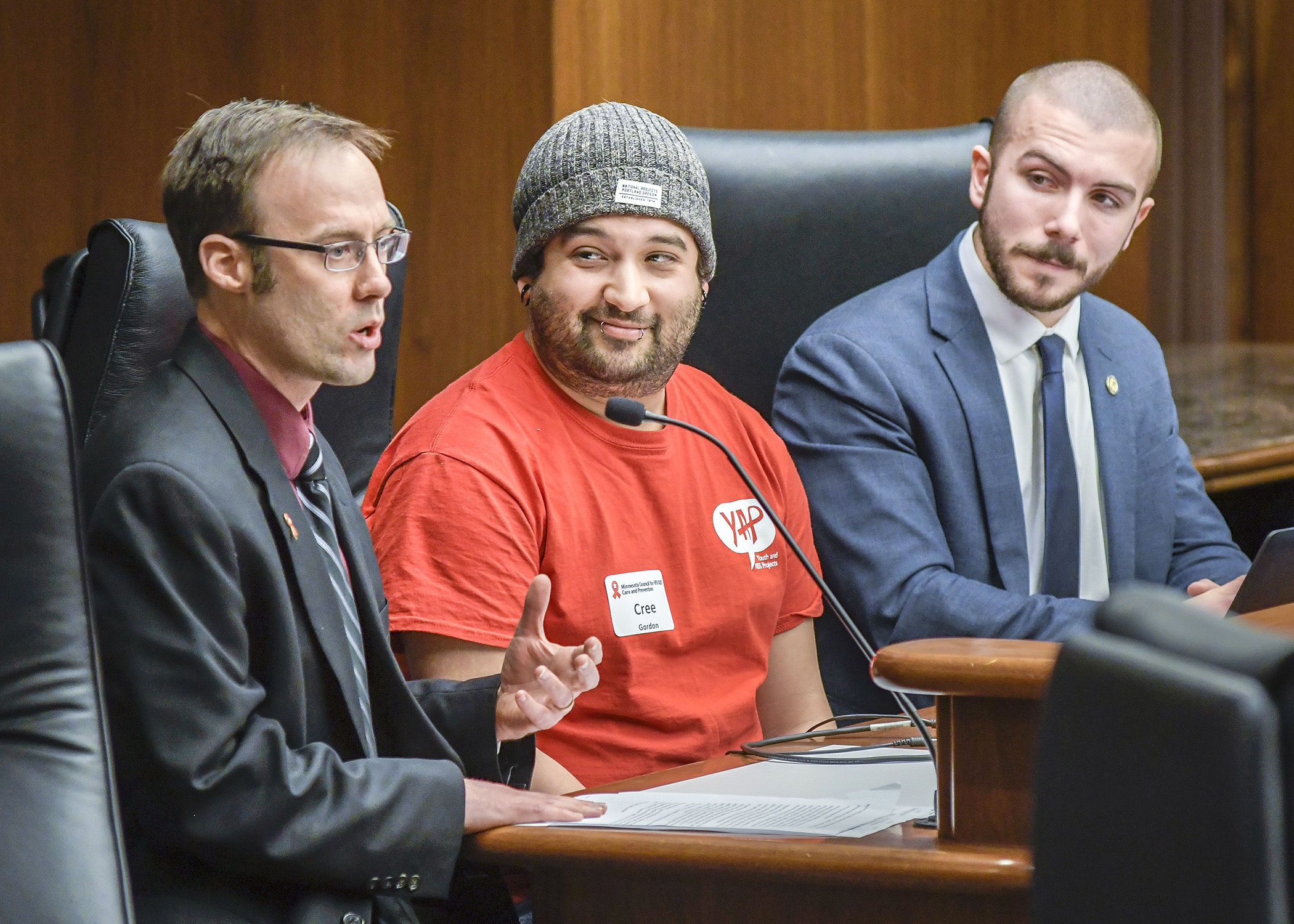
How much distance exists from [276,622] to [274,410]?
0.68 ft

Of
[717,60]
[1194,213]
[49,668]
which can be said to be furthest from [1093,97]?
[1194,213]

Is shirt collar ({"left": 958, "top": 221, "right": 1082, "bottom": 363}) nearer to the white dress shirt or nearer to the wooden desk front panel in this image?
the white dress shirt

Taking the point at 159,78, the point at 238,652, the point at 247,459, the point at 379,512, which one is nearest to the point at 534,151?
the point at 379,512

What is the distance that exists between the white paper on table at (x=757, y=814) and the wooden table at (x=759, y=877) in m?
0.02

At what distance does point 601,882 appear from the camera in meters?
1.16

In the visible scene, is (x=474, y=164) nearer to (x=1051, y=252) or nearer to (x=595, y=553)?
(x=1051, y=252)

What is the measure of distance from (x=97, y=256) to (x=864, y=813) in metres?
0.96

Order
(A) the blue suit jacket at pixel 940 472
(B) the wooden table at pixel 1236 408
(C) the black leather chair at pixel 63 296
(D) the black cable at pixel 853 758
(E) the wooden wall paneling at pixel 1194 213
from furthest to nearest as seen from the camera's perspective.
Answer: (E) the wooden wall paneling at pixel 1194 213
(B) the wooden table at pixel 1236 408
(A) the blue suit jacket at pixel 940 472
(C) the black leather chair at pixel 63 296
(D) the black cable at pixel 853 758

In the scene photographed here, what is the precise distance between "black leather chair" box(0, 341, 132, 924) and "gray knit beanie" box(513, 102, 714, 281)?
2.43ft

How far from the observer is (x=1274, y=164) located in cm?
360

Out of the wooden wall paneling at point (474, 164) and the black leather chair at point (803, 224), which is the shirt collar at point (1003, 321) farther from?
the wooden wall paneling at point (474, 164)

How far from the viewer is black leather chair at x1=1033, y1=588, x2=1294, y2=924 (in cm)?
37

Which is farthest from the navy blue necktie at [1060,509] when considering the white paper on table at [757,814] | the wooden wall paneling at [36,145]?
the wooden wall paneling at [36,145]

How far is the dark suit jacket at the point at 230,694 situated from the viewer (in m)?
1.04
